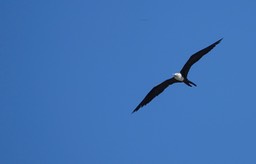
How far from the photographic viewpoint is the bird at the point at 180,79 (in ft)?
71.0

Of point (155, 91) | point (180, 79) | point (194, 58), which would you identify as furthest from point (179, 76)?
point (155, 91)

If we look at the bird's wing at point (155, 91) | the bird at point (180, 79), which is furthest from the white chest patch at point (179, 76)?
the bird's wing at point (155, 91)

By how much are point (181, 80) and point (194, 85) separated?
0.88m

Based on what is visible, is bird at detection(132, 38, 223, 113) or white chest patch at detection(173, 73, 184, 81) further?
white chest patch at detection(173, 73, 184, 81)

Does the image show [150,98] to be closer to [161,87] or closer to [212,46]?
[161,87]

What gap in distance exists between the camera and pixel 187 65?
22.2m

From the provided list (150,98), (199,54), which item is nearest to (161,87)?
(150,98)

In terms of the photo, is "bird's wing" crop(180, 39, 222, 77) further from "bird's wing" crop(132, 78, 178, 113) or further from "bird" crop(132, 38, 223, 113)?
"bird's wing" crop(132, 78, 178, 113)

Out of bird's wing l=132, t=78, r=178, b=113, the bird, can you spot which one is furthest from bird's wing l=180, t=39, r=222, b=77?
bird's wing l=132, t=78, r=178, b=113

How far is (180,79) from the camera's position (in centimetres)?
2231

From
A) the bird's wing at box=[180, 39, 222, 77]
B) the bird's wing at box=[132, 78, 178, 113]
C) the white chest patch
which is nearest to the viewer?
the bird's wing at box=[180, 39, 222, 77]

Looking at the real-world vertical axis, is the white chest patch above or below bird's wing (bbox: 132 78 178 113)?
below

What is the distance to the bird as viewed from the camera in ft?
71.0

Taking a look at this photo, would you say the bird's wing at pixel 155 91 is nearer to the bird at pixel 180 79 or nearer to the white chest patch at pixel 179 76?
the bird at pixel 180 79
